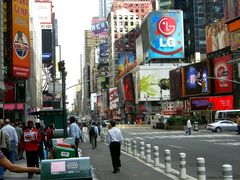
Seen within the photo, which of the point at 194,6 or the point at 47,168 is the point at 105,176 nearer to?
the point at 47,168

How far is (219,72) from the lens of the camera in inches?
3711

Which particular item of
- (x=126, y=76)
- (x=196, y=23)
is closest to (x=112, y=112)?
(x=126, y=76)

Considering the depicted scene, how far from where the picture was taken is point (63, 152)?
39.6 ft

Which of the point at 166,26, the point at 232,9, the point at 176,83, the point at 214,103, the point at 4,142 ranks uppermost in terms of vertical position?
the point at 166,26

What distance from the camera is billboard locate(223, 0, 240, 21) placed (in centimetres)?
7550

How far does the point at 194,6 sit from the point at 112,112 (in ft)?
214

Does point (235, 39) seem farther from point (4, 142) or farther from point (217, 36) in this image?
point (4, 142)

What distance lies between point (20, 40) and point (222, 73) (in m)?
57.5

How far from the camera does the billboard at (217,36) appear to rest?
98.6m

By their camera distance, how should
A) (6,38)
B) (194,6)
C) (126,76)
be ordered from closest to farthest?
(6,38) < (194,6) < (126,76)

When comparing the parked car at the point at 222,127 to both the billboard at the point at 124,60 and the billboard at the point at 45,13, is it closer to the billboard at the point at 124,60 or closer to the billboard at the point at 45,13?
the billboard at the point at 45,13

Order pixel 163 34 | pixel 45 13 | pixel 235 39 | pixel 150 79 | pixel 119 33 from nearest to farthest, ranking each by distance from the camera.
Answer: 1. pixel 235 39
2. pixel 163 34
3. pixel 45 13
4. pixel 150 79
5. pixel 119 33

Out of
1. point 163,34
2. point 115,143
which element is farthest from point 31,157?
point 163,34

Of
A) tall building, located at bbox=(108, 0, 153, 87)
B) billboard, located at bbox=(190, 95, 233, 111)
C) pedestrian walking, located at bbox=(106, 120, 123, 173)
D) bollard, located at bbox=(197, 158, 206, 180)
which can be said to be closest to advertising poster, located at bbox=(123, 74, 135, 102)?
tall building, located at bbox=(108, 0, 153, 87)
